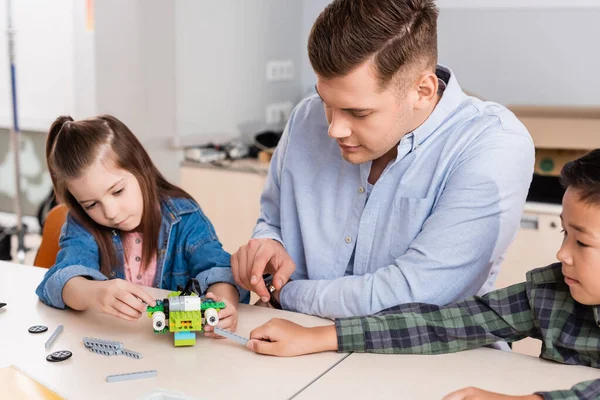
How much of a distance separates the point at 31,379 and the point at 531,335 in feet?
2.68

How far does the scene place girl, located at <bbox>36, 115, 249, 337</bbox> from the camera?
1.59 meters

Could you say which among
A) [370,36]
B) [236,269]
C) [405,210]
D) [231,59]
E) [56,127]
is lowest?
[236,269]

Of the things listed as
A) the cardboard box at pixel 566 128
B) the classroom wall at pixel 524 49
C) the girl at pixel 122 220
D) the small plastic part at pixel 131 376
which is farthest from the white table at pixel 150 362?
the classroom wall at pixel 524 49

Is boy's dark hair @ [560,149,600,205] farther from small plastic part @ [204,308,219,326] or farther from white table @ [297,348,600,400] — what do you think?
small plastic part @ [204,308,219,326]

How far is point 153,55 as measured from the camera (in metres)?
2.88

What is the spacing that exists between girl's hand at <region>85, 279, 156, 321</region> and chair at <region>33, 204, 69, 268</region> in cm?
65

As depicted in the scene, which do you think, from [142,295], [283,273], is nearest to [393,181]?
[283,273]

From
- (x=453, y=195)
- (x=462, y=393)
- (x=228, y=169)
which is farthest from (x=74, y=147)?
(x=228, y=169)

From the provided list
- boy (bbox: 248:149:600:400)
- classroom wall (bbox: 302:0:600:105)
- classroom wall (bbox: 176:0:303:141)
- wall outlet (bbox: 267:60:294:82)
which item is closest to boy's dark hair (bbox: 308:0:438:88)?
boy (bbox: 248:149:600:400)

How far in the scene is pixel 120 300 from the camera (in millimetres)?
1315

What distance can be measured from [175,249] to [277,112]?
76.9 inches

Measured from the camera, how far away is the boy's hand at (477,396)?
1007mm

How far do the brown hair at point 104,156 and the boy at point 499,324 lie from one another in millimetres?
553

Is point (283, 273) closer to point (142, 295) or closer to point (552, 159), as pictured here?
point (142, 295)
